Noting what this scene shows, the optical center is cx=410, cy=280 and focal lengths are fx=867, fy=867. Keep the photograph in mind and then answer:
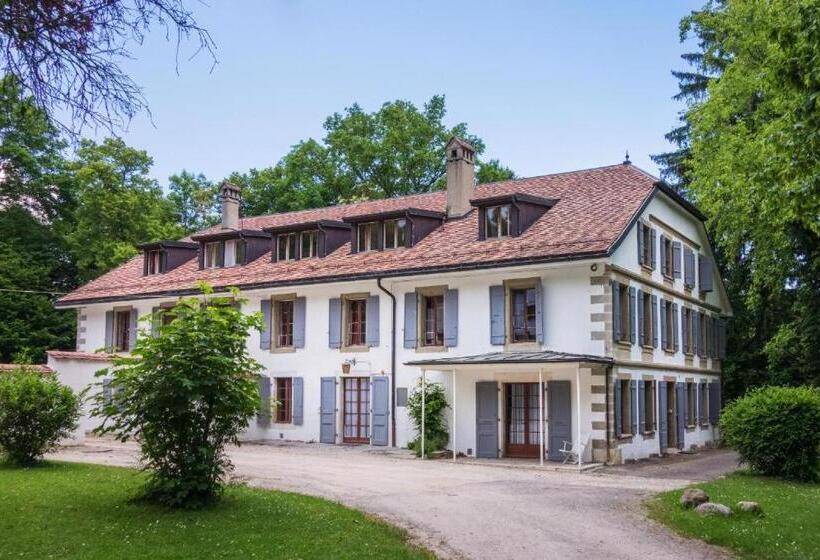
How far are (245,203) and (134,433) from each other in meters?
32.4

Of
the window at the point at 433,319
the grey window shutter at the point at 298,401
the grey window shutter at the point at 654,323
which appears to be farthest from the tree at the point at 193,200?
the grey window shutter at the point at 654,323

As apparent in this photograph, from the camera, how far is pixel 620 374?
21000mm

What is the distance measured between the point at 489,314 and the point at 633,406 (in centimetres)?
427

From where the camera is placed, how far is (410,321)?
23438mm

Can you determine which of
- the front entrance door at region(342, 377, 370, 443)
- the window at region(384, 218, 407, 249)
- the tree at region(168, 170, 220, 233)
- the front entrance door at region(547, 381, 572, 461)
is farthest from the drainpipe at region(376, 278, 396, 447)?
the tree at region(168, 170, 220, 233)

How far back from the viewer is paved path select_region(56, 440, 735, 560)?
9.91 meters

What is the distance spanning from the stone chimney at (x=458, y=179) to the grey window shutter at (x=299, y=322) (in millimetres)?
5199

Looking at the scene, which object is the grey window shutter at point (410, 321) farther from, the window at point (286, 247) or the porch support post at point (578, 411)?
the window at point (286, 247)

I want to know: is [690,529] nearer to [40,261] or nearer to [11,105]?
[11,105]

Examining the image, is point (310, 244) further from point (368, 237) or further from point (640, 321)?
point (640, 321)

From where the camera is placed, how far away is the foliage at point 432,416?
71.7ft

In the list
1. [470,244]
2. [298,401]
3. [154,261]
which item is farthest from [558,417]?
[154,261]

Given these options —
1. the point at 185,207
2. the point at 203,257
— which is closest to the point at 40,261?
the point at 185,207

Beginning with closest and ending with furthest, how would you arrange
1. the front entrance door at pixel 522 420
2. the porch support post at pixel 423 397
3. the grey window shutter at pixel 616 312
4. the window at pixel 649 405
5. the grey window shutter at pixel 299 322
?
the grey window shutter at pixel 616 312
the porch support post at pixel 423 397
the front entrance door at pixel 522 420
the window at pixel 649 405
the grey window shutter at pixel 299 322
